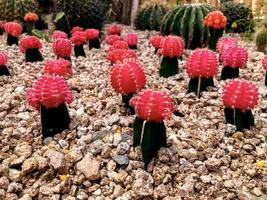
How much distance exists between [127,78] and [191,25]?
2.74 metres

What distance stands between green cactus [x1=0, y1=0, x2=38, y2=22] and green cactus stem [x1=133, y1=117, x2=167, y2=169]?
16.8ft

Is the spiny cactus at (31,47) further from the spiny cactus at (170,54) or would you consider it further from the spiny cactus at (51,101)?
the spiny cactus at (51,101)

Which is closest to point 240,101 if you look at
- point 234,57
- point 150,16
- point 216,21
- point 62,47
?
point 234,57

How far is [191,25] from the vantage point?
18.0ft

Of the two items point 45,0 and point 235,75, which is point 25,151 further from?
point 45,0

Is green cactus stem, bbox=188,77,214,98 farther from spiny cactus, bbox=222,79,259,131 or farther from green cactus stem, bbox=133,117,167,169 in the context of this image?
green cactus stem, bbox=133,117,167,169

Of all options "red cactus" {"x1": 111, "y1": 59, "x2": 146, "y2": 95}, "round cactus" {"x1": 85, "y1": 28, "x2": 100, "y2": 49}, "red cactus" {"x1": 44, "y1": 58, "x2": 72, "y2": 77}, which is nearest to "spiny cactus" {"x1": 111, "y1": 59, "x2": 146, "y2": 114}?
"red cactus" {"x1": 111, "y1": 59, "x2": 146, "y2": 95}

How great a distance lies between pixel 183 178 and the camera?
8.19ft

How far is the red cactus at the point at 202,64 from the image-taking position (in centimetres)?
325

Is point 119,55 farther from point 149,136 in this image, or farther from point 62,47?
point 149,136

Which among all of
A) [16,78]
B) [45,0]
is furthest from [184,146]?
[45,0]

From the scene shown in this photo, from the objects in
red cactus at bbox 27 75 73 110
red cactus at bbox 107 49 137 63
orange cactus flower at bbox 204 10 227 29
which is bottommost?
red cactus at bbox 107 49 137 63

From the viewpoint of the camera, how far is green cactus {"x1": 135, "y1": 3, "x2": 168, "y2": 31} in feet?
24.5

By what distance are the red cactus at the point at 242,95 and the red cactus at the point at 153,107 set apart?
0.46 meters
